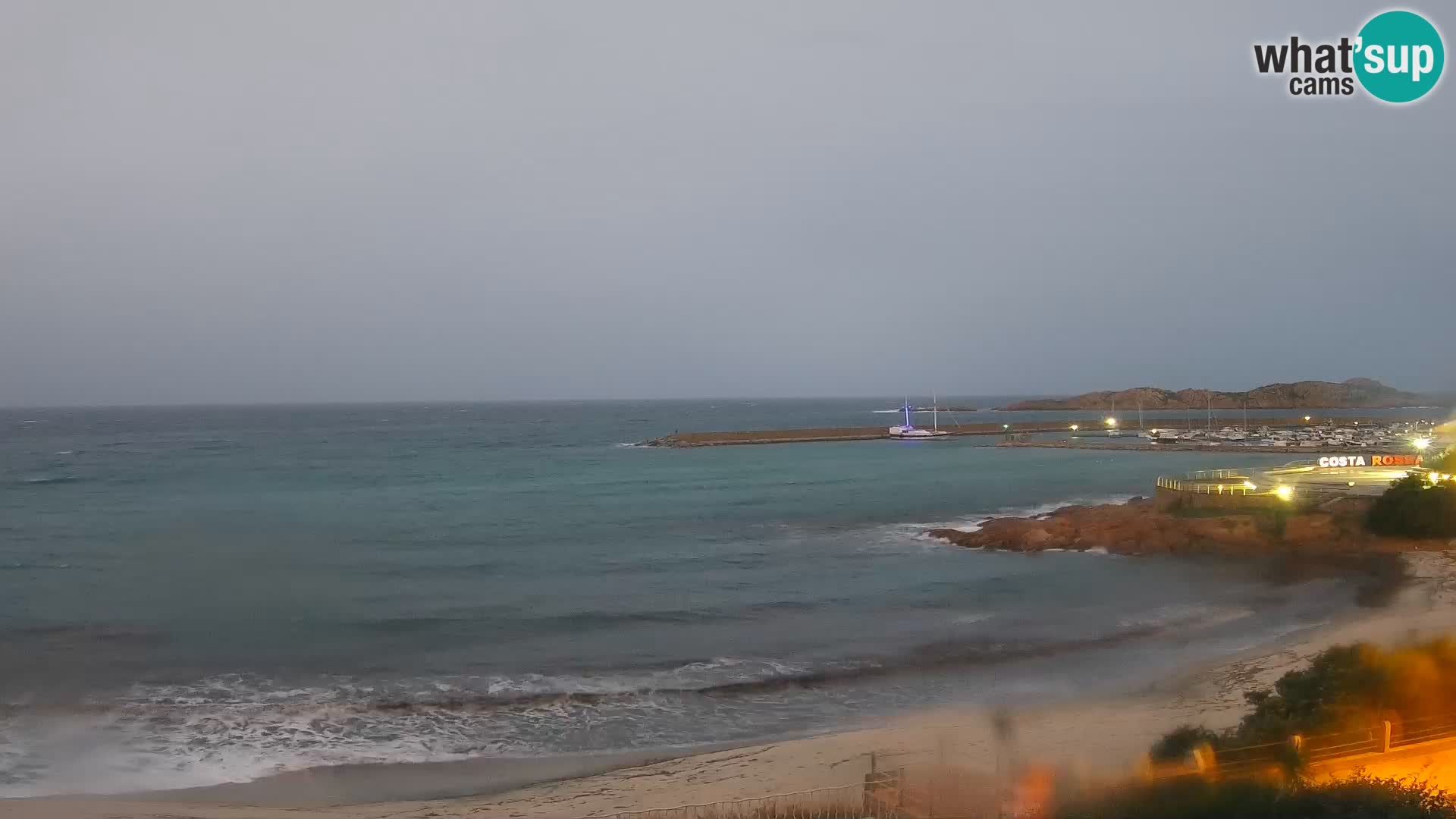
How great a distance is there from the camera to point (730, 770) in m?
12.6

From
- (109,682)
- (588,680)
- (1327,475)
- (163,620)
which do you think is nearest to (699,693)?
(588,680)

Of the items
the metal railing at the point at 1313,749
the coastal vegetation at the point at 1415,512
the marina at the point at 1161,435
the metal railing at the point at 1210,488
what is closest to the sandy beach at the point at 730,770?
the metal railing at the point at 1313,749

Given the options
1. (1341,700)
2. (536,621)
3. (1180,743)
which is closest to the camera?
(1180,743)

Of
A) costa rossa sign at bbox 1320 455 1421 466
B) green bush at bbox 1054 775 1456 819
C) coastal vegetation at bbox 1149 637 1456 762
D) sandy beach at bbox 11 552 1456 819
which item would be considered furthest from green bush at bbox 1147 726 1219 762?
costa rossa sign at bbox 1320 455 1421 466

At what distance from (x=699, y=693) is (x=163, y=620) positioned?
15.1 m

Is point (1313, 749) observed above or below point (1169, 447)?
above

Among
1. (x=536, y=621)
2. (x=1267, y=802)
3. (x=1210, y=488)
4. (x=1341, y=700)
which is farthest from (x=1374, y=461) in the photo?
(x=1267, y=802)

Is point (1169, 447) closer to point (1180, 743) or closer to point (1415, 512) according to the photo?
point (1415, 512)

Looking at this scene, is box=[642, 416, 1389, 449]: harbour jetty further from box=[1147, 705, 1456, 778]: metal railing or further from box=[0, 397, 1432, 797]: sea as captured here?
box=[1147, 705, 1456, 778]: metal railing

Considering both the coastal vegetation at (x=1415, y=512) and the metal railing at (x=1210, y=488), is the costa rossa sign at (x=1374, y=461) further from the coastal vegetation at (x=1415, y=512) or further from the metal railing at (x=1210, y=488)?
the coastal vegetation at (x=1415, y=512)

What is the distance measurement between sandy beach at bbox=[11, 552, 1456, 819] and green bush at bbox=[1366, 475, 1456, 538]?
689 inches

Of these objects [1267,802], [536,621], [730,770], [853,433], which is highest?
[853,433]

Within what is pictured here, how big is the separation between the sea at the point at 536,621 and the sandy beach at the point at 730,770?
2.30ft

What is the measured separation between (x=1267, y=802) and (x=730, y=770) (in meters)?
6.57
